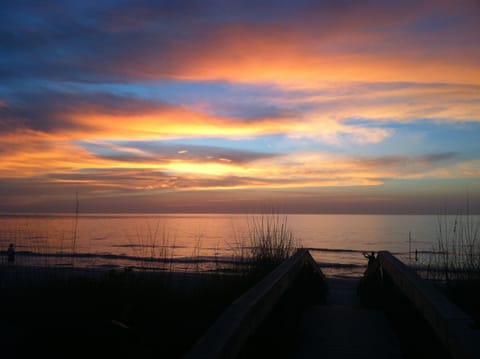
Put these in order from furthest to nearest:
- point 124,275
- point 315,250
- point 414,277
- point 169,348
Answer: point 315,250
point 124,275
point 414,277
point 169,348

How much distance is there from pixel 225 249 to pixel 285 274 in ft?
72.1

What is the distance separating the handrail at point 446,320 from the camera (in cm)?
209

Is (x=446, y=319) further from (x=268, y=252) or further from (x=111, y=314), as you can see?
(x=268, y=252)

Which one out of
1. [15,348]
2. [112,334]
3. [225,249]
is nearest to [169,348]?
[112,334]

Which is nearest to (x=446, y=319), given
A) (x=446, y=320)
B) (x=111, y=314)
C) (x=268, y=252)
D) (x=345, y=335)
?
(x=446, y=320)

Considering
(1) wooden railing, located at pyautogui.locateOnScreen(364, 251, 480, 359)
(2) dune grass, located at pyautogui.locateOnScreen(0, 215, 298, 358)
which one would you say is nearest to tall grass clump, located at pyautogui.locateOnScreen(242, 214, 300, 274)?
(2) dune grass, located at pyautogui.locateOnScreen(0, 215, 298, 358)

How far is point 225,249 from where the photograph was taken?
25875mm

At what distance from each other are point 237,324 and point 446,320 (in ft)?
3.44

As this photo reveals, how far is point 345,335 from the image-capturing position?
154 inches

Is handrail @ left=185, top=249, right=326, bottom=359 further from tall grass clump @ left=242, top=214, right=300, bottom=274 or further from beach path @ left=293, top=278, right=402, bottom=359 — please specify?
tall grass clump @ left=242, top=214, right=300, bottom=274

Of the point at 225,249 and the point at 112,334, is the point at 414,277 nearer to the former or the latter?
the point at 112,334

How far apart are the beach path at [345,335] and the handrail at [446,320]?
462mm

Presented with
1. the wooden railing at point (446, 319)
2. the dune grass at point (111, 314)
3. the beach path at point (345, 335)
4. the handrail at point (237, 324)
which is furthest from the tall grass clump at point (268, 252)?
the wooden railing at point (446, 319)

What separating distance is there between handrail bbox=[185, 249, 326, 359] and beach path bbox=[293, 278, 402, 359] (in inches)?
18.7
